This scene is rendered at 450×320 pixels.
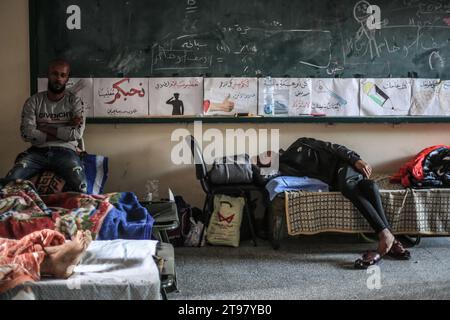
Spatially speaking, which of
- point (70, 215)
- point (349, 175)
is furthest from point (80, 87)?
point (349, 175)

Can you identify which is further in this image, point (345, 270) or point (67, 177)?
point (67, 177)

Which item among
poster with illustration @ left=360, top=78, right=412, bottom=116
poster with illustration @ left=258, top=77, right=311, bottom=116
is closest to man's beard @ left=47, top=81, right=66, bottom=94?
poster with illustration @ left=258, top=77, right=311, bottom=116

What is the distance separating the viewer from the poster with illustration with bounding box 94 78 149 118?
4156mm

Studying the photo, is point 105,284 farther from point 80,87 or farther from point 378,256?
point 80,87

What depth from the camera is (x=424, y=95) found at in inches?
173

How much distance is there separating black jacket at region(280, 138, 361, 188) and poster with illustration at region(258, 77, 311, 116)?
34cm

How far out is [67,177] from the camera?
364 centimetres

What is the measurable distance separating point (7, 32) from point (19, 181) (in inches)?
61.0

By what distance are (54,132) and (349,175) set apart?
7.09 ft

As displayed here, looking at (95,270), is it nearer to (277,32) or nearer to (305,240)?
(305,240)

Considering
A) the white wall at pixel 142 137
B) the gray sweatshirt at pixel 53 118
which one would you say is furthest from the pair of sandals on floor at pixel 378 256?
the gray sweatshirt at pixel 53 118

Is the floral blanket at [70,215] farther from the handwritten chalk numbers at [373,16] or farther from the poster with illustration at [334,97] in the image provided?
the handwritten chalk numbers at [373,16]

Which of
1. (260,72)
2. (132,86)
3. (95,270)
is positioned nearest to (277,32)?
(260,72)

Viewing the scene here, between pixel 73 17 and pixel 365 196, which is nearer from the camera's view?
pixel 365 196
